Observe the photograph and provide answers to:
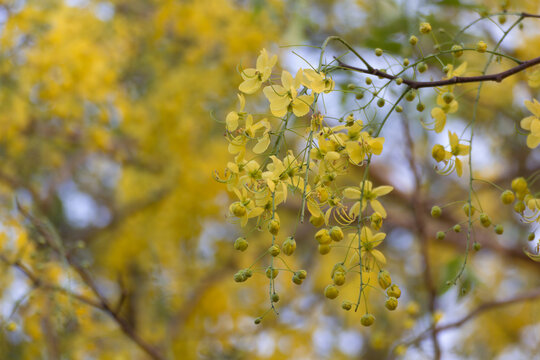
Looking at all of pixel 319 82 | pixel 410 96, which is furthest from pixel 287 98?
pixel 410 96

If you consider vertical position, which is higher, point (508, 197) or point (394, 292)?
point (508, 197)

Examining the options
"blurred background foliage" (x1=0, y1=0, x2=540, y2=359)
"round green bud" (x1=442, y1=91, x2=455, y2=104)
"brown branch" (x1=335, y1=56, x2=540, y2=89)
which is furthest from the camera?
"blurred background foliage" (x1=0, y1=0, x2=540, y2=359)

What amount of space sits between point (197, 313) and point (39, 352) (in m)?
0.79

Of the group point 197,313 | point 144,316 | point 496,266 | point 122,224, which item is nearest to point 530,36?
point 496,266

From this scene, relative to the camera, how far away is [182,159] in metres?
2.61

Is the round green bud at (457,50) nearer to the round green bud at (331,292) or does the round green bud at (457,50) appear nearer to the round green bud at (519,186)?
the round green bud at (519,186)

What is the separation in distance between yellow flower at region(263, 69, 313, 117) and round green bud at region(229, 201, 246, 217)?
0.39ft

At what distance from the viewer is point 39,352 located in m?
2.11

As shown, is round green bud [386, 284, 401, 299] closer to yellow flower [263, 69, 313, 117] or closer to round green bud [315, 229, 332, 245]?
round green bud [315, 229, 332, 245]

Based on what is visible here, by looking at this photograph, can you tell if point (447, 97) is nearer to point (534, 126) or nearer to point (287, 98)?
point (534, 126)

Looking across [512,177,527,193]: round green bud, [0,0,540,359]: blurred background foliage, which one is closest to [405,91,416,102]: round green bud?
[512,177,527,193]: round green bud

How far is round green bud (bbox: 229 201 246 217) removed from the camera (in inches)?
25.6

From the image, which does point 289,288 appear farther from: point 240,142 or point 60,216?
point 240,142

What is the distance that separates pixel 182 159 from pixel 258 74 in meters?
1.95
